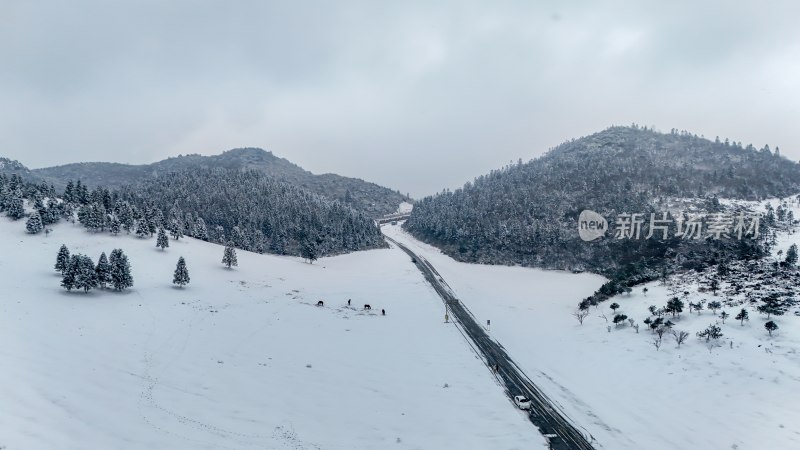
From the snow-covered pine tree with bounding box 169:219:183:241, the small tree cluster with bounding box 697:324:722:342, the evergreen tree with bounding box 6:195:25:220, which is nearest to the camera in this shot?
the small tree cluster with bounding box 697:324:722:342

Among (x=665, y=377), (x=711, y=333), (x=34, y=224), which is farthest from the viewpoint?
(x=34, y=224)

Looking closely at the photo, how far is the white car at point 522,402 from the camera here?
39.5 metres

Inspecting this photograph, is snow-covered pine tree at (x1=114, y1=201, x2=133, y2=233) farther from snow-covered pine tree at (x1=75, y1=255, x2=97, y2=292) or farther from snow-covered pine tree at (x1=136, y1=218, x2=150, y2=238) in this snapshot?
snow-covered pine tree at (x1=75, y1=255, x2=97, y2=292)

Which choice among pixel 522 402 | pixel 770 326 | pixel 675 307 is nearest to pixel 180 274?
pixel 522 402

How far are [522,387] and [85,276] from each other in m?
60.3

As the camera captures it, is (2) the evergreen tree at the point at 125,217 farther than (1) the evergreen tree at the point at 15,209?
Yes

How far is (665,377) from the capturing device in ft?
146

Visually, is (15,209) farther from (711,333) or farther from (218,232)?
(711,333)

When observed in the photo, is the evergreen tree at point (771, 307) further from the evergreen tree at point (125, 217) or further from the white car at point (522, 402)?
the evergreen tree at point (125, 217)

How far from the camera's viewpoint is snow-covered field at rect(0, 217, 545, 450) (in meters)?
29.2

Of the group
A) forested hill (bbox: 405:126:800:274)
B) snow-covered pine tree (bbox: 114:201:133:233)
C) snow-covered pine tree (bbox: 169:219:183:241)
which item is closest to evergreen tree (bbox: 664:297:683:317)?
forested hill (bbox: 405:126:800:274)

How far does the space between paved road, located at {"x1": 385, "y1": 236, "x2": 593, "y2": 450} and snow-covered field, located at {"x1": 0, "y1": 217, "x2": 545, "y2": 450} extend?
5.34ft

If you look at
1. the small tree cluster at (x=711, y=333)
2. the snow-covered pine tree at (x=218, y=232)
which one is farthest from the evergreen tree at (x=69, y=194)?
the small tree cluster at (x=711, y=333)

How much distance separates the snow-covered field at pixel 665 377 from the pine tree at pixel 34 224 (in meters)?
92.6
